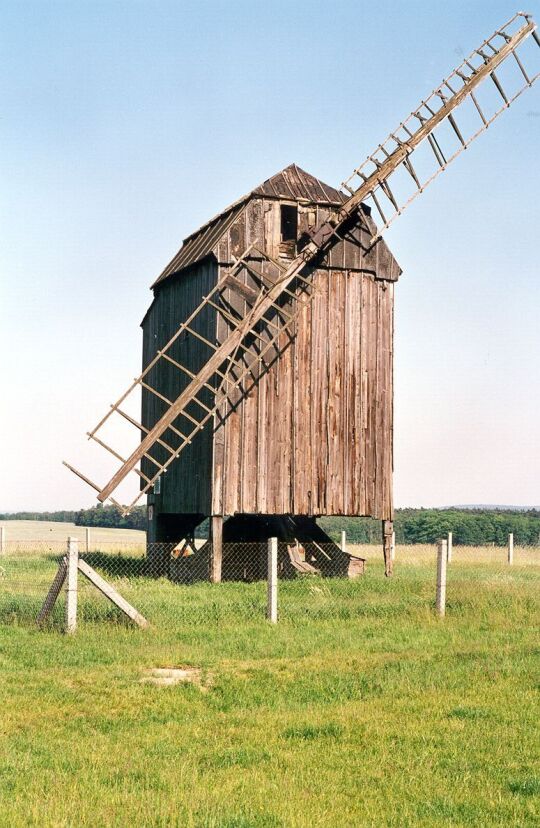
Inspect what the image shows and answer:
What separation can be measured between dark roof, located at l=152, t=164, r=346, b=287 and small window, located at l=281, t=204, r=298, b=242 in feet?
0.86

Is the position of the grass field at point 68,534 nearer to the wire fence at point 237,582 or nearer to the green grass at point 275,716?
the wire fence at point 237,582

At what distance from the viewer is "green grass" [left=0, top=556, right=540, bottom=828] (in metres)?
8.25

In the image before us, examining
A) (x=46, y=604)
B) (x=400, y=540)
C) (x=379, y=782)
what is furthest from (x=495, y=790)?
(x=400, y=540)

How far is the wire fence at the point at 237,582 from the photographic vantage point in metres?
17.6

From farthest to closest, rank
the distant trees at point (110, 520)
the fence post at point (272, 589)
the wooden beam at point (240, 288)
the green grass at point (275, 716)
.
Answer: the distant trees at point (110, 520) → the wooden beam at point (240, 288) → the fence post at point (272, 589) → the green grass at point (275, 716)

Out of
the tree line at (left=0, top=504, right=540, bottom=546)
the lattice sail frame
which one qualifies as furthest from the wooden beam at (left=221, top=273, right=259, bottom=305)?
the tree line at (left=0, top=504, right=540, bottom=546)

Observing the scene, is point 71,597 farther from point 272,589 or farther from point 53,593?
point 272,589

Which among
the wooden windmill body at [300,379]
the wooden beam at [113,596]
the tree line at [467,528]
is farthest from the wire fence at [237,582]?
the tree line at [467,528]

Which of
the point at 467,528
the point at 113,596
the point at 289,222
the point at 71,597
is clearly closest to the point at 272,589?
the point at 113,596

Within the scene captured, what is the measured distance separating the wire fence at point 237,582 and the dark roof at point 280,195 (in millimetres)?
7590

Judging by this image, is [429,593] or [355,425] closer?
[429,593]

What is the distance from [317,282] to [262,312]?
86.8 inches

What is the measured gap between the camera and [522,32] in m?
27.6

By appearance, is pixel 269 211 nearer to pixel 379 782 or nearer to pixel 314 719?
pixel 314 719
